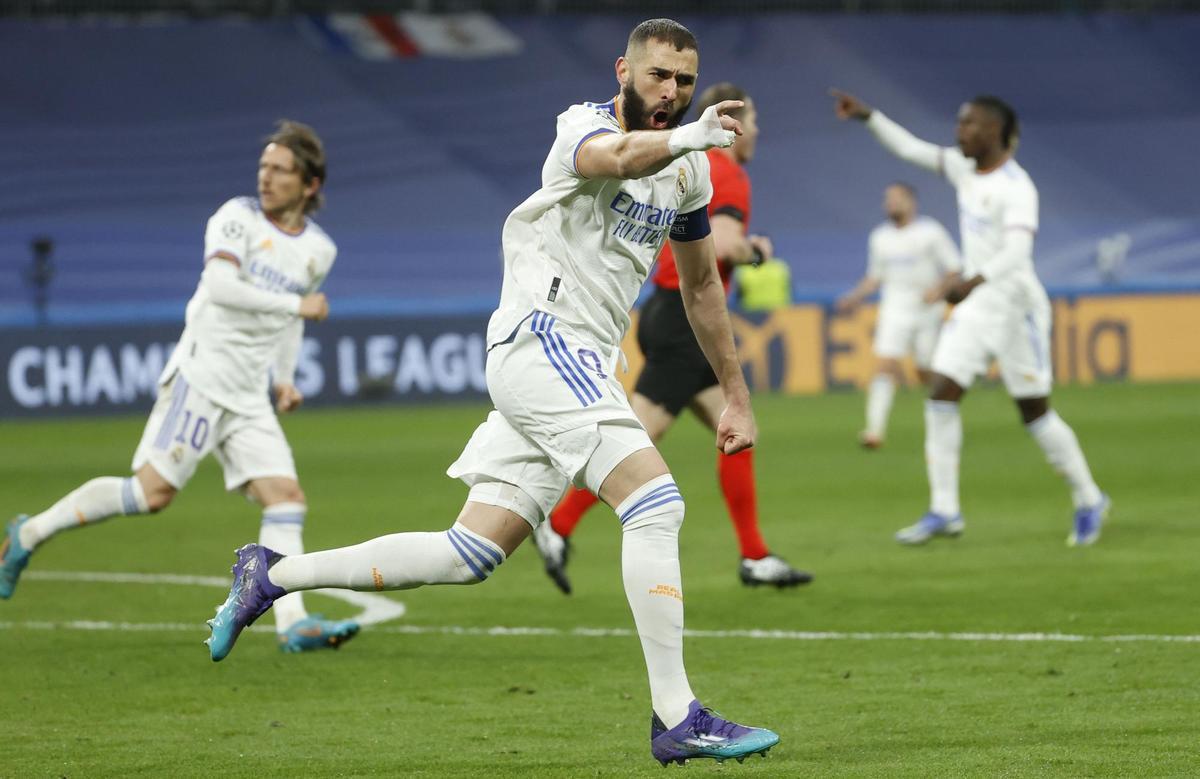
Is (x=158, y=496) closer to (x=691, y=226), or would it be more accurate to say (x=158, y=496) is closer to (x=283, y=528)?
(x=283, y=528)

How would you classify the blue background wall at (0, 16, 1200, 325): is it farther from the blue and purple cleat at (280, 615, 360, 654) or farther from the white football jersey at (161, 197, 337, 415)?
the blue and purple cleat at (280, 615, 360, 654)

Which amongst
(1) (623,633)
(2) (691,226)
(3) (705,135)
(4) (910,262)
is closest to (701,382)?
(1) (623,633)

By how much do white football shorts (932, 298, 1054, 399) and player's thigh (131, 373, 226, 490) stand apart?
462 centimetres

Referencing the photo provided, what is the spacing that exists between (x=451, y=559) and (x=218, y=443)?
2793 mm

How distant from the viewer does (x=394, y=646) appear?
762 cm

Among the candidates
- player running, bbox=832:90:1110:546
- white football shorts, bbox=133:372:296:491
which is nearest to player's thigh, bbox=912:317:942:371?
player running, bbox=832:90:1110:546

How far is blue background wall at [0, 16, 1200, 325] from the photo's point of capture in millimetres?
28844

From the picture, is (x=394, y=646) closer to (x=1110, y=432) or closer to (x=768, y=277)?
(x=1110, y=432)

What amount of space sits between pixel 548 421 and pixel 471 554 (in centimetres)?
47

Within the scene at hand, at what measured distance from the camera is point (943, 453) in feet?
34.7

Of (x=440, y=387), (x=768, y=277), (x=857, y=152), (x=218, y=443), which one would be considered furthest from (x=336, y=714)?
(x=857, y=152)

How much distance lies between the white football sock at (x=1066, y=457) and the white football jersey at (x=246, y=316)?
14.7ft

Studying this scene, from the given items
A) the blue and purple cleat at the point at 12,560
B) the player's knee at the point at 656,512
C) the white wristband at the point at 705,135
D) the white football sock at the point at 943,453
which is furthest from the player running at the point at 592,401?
the white football sock at the point at 943,453

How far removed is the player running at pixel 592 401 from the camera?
16.8 feet
